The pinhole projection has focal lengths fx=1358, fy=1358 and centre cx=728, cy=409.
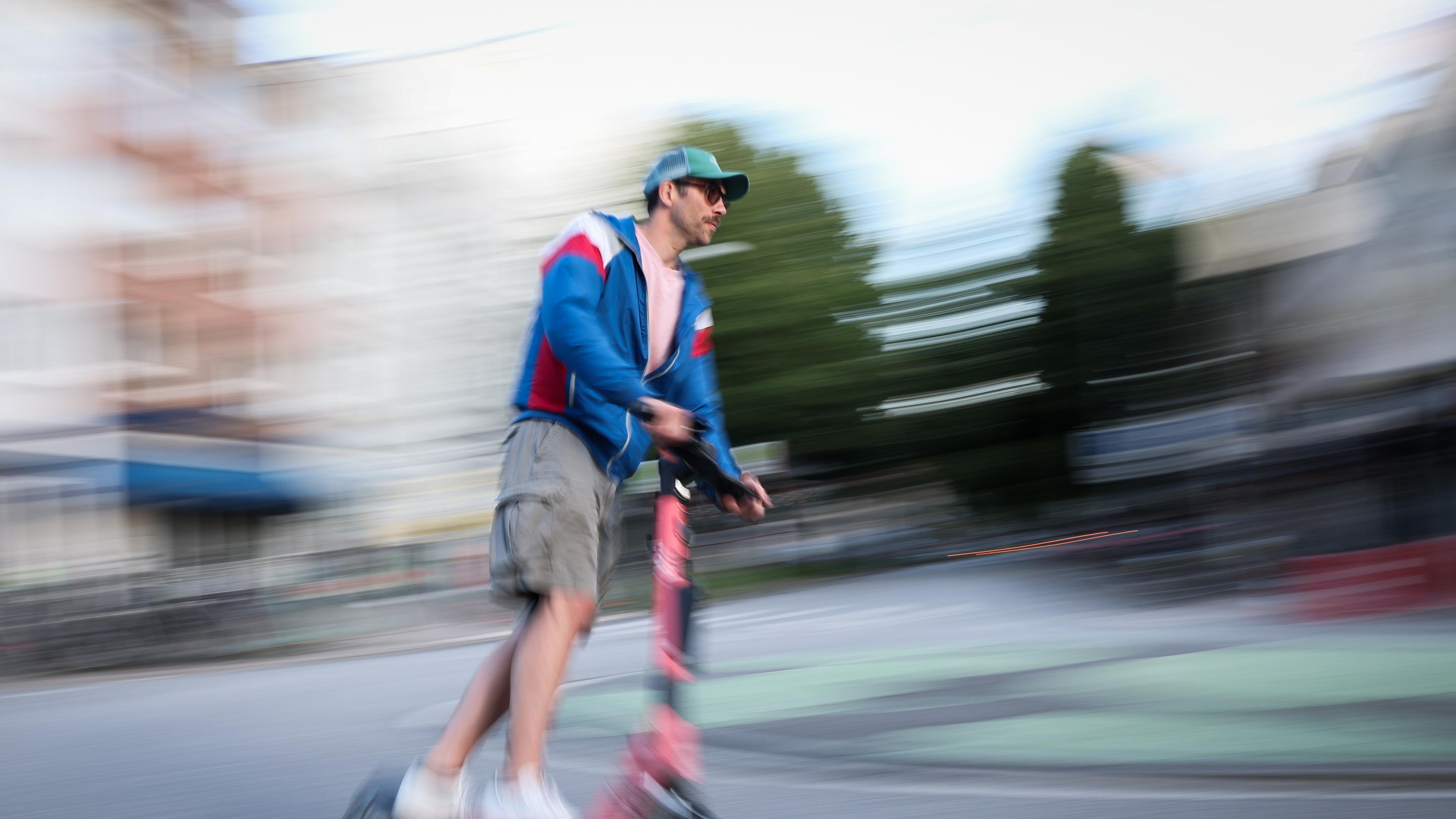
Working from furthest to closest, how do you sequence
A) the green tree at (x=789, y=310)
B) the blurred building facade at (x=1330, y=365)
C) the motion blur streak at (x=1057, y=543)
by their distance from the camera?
the green tree at (x=789, y=310), the motion blur streak at (x=1057, y=543), the blurred building facade at (x=1330, y=365)

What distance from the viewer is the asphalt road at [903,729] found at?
157 inches

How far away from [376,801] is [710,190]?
1589 mm

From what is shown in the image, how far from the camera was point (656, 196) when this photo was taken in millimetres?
3195

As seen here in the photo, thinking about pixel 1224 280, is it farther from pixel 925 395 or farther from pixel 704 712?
pixel 704 712

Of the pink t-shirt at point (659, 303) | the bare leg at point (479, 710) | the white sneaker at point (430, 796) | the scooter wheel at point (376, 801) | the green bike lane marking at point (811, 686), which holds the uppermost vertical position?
the pink t-shirt at point (659, 303)

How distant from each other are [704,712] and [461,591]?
1437 centimetres

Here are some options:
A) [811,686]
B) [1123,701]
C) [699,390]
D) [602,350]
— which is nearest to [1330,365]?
[811,686]

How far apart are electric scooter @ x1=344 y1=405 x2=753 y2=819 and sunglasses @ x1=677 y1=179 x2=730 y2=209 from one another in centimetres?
57

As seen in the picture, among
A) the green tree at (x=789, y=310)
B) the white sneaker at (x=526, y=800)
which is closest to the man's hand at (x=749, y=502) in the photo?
the white sneaker at (x=526, y=800)

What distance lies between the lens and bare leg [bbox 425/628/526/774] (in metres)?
2.99

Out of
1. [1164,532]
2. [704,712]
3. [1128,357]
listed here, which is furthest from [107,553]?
[1128,357]

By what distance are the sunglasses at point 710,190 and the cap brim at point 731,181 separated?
1 centimetres

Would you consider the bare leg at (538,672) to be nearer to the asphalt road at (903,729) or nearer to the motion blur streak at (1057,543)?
the asphalt road at (903,729)

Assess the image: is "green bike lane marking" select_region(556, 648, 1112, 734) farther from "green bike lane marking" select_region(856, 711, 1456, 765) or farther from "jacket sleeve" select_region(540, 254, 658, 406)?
"jacket sleeve" select_region(540, 254, 658, 406)
